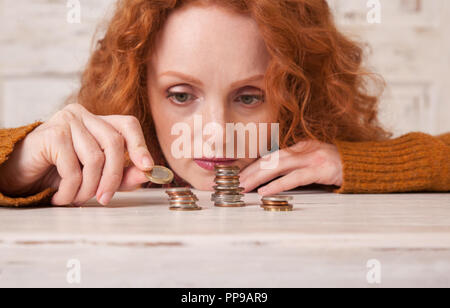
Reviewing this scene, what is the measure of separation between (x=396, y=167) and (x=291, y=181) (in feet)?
1.02

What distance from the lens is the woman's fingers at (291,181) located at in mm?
1152

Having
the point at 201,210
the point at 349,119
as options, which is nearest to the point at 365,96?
the point at 349,119

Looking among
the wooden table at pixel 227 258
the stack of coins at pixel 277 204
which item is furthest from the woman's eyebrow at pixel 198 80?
the wooden table at pixel 227 258

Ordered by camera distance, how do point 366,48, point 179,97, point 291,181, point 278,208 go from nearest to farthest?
1. point 278,208
2. point 291,181
3. point 179,97
4. point 366,48

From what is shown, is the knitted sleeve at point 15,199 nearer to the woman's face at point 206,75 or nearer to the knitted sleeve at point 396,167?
the woman's face at point 206,75

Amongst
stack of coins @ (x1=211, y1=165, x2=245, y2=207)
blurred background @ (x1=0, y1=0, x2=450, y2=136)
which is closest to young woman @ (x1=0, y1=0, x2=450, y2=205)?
stack of coins @ (x1=211, y1=165, x2=245, y2=207)

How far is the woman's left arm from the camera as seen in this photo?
121cm

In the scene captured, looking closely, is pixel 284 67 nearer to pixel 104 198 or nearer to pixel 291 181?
pixel 291 181

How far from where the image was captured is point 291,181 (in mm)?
1200

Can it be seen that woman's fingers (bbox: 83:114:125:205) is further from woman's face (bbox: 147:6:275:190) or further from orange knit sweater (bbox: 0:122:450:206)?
orange knit sweater (bbox: 0:122:450:206)

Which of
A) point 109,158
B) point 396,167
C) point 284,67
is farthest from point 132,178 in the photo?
point 396,167

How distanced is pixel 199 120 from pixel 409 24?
2.08m

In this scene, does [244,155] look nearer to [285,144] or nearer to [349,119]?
[285,144]

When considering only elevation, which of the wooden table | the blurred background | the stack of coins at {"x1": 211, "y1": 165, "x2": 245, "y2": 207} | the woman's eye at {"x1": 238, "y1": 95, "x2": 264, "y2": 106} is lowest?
the wooden table
